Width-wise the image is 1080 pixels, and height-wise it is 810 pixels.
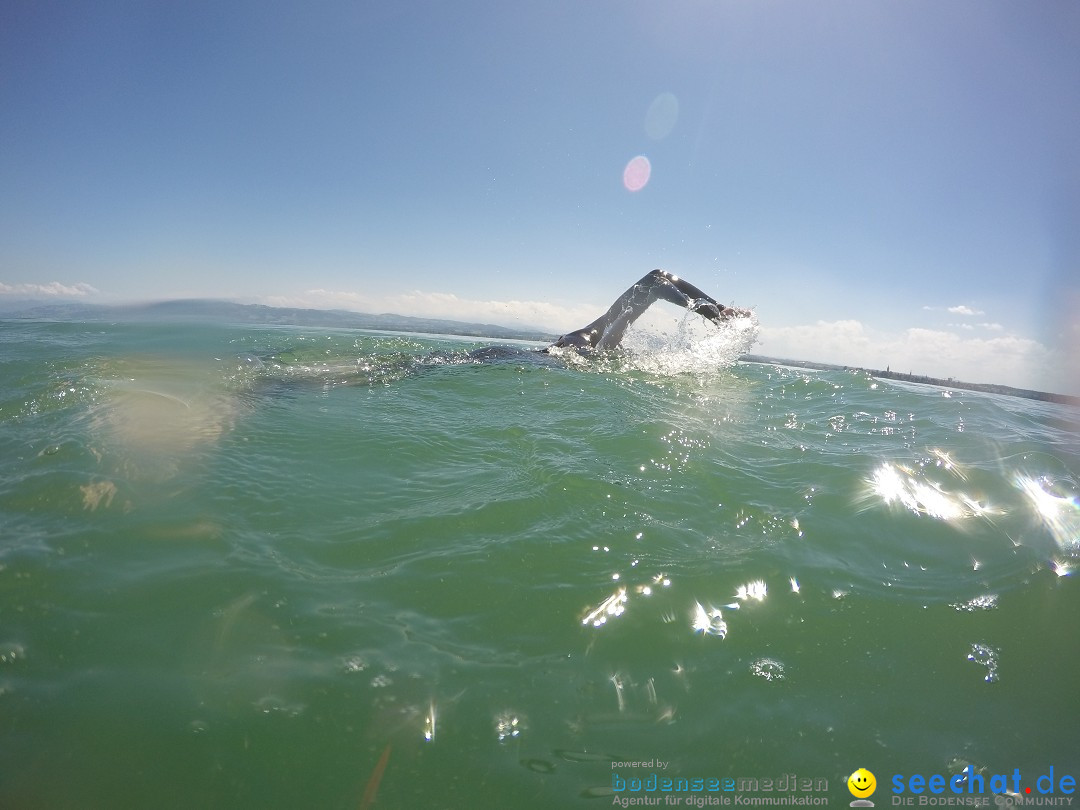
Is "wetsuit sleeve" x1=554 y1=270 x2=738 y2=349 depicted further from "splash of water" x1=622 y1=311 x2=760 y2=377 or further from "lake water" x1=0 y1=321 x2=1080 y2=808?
"lake water" x1=0 y1=321 x2=1080 y2=808

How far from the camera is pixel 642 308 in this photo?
983 cm

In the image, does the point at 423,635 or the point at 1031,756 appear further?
the point at 423,635

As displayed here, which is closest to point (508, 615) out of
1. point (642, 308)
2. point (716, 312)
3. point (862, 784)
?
point (862, 784)

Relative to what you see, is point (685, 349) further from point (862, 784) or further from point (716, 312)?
point (862, 784)

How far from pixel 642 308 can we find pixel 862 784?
29.2 ft

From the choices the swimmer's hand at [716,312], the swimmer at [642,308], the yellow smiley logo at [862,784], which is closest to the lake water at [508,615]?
the yellow smiley logo at [862,784]

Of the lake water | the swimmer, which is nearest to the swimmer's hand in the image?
the swimmer

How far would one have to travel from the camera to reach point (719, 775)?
170 centimetres

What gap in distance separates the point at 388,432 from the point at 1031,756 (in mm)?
5035

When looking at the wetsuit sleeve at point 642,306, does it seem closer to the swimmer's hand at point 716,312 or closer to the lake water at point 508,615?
the swimmer's hand at point 716,312

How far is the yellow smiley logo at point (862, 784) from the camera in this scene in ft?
5.51

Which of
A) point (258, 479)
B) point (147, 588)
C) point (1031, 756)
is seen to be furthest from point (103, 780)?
point (1031, 756)

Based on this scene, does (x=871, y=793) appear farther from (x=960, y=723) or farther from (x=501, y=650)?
(x=501, y=650)

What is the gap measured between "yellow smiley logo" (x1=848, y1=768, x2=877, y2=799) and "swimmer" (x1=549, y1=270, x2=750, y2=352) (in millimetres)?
7857
